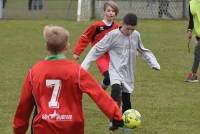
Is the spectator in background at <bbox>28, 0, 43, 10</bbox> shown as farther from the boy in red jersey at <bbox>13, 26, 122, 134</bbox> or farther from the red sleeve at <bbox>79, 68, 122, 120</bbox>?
the red sleeve at <bbox>79, 68, 122, 120</bbox>

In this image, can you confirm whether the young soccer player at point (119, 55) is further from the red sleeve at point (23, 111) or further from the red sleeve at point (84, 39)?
the red sleeve at point (23, 111)

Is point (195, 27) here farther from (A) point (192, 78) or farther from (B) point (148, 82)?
(B) point (148, 82)

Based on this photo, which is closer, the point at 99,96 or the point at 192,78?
the point at 99,96

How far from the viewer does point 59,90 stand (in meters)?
5.30

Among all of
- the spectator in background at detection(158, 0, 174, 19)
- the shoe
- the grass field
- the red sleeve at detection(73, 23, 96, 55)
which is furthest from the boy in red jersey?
the spectator in background at detection(158, 0, 174, 19)

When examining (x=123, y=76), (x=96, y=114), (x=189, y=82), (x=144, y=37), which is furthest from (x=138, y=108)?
(x=144, y=37)

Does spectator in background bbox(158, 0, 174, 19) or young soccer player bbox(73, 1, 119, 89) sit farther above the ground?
young soccer player bbox(73, 1, 119, 89)

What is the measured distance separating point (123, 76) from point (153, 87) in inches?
151

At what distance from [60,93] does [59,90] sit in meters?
0.03

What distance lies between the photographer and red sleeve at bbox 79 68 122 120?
516cm

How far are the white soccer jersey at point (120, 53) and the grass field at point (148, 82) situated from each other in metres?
0.74

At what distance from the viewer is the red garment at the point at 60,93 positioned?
207 inches

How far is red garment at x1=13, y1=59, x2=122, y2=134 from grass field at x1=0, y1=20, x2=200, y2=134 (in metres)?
3.19

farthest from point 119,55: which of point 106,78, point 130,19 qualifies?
point 106,78
